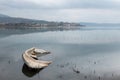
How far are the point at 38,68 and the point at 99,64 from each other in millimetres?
12129

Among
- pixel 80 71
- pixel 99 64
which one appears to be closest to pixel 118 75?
pixel 80 71

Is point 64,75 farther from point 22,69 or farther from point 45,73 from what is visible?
point 22,69

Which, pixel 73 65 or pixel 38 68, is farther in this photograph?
pixel 73 65

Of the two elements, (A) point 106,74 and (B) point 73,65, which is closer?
(A) point 106,74

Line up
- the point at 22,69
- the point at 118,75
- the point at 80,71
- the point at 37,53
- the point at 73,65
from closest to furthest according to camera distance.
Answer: the point at 118,75 < the point at 80,71 < the point at 22,69 < the point at 73,65 < the point at 37,53

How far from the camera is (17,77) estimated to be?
117 ft

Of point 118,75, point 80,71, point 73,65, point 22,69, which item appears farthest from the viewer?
point 73,65

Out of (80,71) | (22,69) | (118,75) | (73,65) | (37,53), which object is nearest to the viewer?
(118,75)

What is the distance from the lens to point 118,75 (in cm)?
3575

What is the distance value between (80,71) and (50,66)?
689cm

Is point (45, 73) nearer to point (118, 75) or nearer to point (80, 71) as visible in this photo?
point (80, 71)

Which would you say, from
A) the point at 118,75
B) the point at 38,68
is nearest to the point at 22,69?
the point at 38,68

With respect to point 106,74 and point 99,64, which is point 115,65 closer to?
point 99,64

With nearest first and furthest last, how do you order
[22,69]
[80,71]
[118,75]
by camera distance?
[118,75], [80,71], [22,69]
